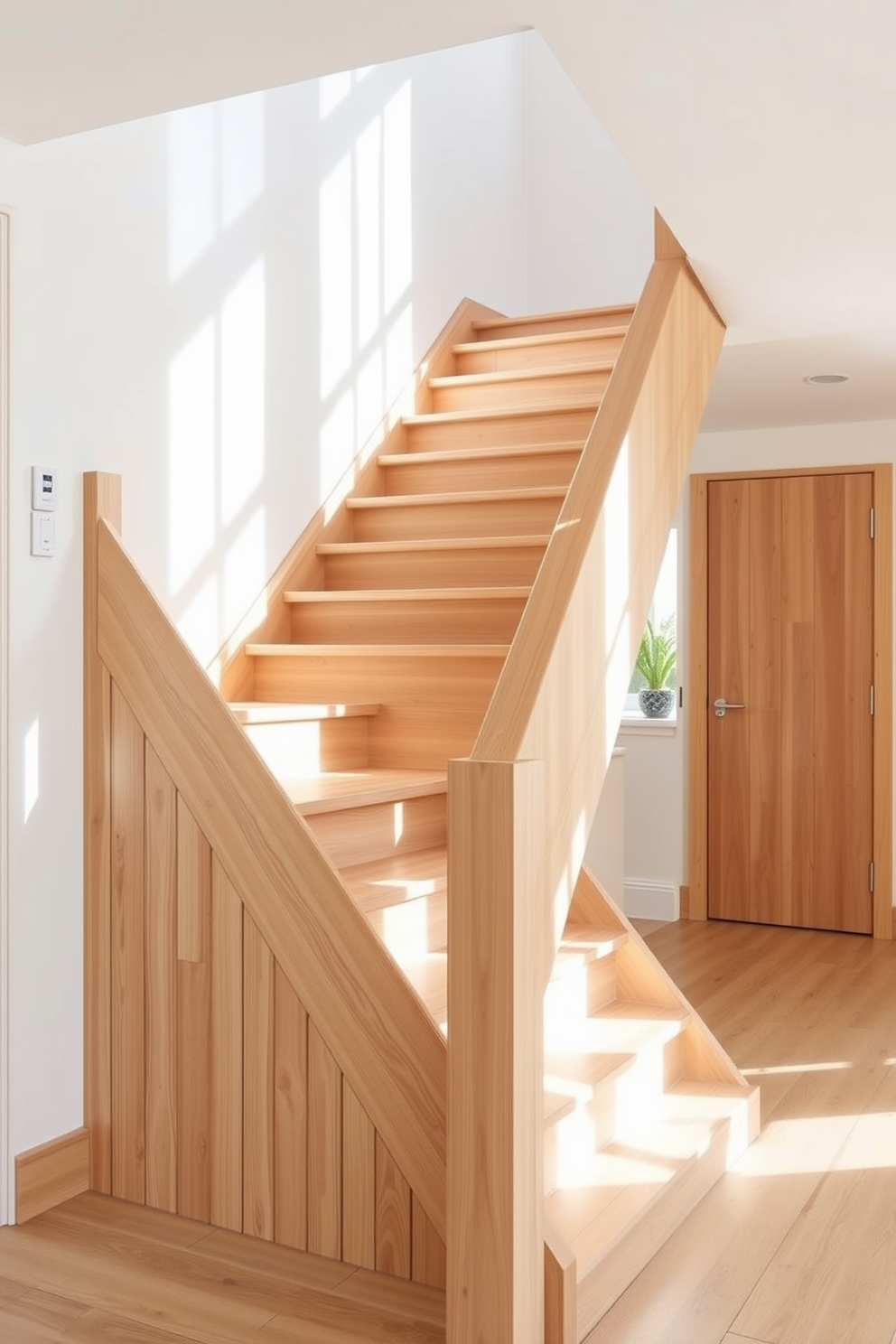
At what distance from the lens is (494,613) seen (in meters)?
3.56

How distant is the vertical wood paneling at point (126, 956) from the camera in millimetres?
2746

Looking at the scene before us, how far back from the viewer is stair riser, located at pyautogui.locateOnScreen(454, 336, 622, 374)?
4.53 m

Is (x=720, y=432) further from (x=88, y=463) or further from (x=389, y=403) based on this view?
(x=88, y=463)

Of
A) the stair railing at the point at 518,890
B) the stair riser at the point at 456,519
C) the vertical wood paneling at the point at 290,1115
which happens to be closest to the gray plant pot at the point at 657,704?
the stair riser at the point at 456,519

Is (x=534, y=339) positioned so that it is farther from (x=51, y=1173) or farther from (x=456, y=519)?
(x=51, y=1173)

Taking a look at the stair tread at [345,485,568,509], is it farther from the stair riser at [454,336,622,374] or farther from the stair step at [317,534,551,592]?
the stair riser at [454,336,622,374]

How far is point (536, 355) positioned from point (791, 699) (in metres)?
2.03

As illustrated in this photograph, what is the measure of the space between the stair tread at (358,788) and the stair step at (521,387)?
5.06 ft

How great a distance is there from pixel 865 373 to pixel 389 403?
1686mm

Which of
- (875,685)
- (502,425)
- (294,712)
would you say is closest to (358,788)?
(294,712)

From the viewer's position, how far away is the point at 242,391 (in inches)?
143

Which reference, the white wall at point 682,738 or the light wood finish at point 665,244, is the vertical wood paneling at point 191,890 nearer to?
the light wood finish at point 665,244

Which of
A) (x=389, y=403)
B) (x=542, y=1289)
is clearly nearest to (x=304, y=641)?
(x=389, y=403)

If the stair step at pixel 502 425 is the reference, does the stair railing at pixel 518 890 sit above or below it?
below
